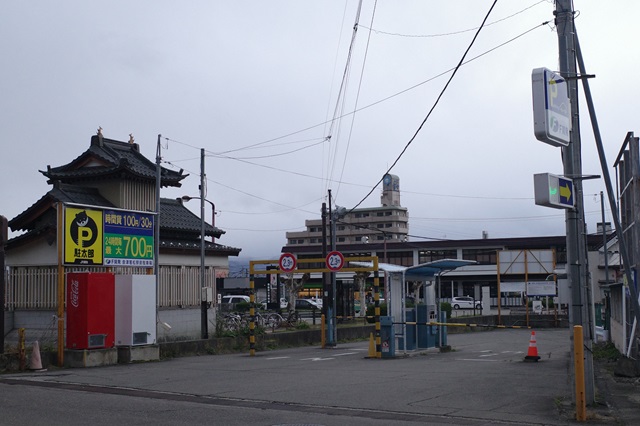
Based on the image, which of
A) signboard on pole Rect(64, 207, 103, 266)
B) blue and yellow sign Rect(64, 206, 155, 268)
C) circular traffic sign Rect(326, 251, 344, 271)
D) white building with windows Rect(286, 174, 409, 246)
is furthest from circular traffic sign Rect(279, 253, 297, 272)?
white building with windows Rect(286, 174, 409, 246)

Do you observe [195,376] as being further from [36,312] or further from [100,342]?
[36,312]

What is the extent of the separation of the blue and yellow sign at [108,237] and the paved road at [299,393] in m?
3.08

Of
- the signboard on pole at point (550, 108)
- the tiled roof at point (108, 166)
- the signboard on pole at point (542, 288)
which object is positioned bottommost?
the signboard on pole at point (542, 288)

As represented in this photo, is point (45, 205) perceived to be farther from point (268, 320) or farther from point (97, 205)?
point (268, 320)

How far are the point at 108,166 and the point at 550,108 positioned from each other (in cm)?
2190

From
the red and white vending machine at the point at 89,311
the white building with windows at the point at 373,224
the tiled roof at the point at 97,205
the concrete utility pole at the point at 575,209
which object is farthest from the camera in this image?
the white building with windows at the point at 373,224

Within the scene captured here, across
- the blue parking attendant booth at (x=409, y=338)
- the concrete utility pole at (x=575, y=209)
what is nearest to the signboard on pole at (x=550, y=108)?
the concrete utility pole at (x=575, y=209)

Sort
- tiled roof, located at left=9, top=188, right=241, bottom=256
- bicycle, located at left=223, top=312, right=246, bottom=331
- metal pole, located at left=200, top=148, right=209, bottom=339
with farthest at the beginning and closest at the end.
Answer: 1. bicycle, located at left=223, top=312, right=246, bottom=331
2. metal pole, located at left=200, top=148, right=209, bottom=339
3. tiled roof, located at left=9, top=188, right=241, bottom=256

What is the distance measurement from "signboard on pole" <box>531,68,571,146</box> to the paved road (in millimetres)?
4078

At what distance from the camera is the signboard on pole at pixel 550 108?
10.1 meters

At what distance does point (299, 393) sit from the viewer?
43.9 ft

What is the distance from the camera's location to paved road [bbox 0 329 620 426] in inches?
420

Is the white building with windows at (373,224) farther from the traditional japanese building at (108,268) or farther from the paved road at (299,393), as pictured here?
the paved road at (299,393)

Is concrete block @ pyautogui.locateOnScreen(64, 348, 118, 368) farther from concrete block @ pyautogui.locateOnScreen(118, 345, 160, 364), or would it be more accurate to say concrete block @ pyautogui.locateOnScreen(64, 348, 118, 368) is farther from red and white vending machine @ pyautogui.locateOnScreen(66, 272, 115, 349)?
concrete block @ pyautogui.locateOnScreen(118, 345, 160, 364)
